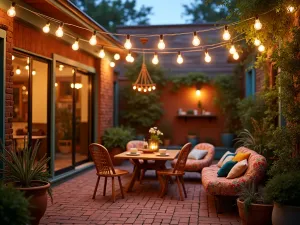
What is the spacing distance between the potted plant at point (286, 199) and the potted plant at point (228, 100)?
8.19 m

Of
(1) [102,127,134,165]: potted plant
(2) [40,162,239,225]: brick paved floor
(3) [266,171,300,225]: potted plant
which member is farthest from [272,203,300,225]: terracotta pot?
(1) [102,127,134,165]: potted plant

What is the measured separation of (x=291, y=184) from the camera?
14.3ft

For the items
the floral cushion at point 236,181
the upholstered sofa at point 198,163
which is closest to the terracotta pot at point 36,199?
the floral cushion at point 236,181

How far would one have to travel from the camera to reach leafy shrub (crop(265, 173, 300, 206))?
4.32 metres

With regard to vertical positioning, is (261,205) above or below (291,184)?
below

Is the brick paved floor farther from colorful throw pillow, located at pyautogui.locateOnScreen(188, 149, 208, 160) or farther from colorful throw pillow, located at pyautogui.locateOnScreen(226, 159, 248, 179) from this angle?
colorful throw pillow, located at pyautogui.locateOnScreen(188, 149, 208, 160)

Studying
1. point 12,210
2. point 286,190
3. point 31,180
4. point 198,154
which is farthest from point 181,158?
point 12,210

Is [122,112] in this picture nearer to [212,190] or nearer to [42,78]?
[42,78]

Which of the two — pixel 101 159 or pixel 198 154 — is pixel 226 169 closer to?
pixel 101 159

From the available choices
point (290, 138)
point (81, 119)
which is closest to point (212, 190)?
point (290, 138)

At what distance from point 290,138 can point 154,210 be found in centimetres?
216

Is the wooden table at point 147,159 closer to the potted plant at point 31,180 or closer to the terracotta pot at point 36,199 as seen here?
the potted plant at point 31,180

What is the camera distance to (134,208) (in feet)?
19.5

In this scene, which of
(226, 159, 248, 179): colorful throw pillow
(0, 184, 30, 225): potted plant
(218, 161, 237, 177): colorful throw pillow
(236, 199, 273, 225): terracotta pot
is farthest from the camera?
(218, 161, 237, 177): colorful throw pillow
